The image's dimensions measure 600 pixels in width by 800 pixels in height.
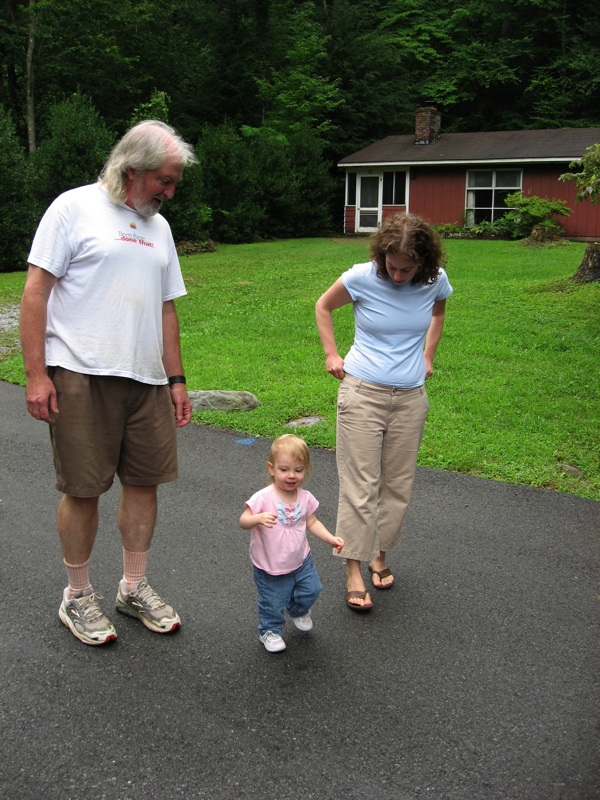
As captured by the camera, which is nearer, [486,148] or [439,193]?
[486,148]

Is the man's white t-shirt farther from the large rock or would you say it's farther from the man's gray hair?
the large rock

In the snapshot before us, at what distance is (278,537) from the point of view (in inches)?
123

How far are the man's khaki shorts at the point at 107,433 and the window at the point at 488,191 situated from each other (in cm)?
2643

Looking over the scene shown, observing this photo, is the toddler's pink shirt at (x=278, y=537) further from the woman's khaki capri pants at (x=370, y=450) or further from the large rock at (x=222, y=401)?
the large rock at (x=222, y=401)

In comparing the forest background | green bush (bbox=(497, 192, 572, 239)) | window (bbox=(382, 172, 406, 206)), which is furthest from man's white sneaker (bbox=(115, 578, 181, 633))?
window (bbox=(382, 172, 406, 206))

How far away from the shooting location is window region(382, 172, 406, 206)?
29859 millimetres

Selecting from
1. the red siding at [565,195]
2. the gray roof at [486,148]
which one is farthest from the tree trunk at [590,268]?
the gray roof at [486,148]

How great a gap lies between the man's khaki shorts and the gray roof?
25.4m

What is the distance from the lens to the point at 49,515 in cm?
466

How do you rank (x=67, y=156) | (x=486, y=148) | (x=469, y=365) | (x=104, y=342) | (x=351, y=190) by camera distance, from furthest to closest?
1. (x=351, y=190)
2. (x=486, y=148)
3. (x=67, y=156)
4. (x=469, y=365)
5. (x=104, y=342)

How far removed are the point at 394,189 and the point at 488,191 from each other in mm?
3651

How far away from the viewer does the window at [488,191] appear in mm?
27859

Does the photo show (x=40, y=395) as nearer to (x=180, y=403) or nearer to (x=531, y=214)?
(x=180, y=403)

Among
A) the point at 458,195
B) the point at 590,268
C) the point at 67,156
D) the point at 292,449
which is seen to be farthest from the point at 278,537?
the point at 458,195
